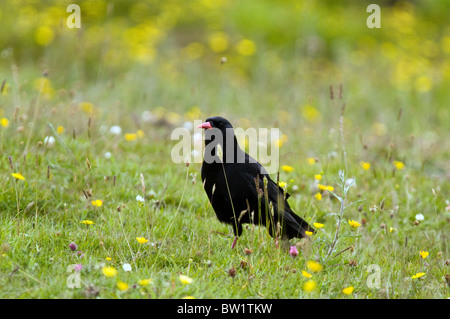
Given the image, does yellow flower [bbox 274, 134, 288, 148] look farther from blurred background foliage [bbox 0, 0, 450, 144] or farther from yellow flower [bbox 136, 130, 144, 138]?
yellow flower [bbox 136, 130, 144, 138]

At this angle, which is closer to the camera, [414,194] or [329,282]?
[329,282]

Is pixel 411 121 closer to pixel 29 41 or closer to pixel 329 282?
pixel 329 282

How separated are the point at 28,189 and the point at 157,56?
18.3ft

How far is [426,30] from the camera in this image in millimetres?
12961

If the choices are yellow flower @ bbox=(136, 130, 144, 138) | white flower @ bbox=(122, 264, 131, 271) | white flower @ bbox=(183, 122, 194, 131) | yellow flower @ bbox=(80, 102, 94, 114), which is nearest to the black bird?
white flower @ bbox=(122, 264, 131, 271)

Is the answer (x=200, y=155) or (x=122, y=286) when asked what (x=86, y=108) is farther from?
(x=122, y=286)

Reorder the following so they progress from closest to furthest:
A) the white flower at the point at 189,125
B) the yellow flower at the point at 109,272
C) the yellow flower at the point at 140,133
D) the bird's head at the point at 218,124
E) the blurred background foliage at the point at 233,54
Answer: the yellow flower at the point at 109,272, the bird's head at the point at 218,124, the yellow flower at the point at 140,133, the white flower at the point at 189,125, the blurred background foliage at the point at 233,54

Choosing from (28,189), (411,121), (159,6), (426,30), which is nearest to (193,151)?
(28,189)

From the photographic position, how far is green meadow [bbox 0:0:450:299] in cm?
309

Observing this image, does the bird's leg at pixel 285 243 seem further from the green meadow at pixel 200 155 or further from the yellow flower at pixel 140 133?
the yellow flower at pixel 140 133

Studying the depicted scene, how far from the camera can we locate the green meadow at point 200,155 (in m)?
3.09

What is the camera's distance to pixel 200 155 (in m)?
4.91

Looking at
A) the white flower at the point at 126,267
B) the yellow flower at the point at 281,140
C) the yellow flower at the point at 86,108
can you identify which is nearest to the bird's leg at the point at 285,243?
the white flower at the point at 126,267

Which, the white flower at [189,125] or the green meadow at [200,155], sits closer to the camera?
the green meadow at [200,155]
